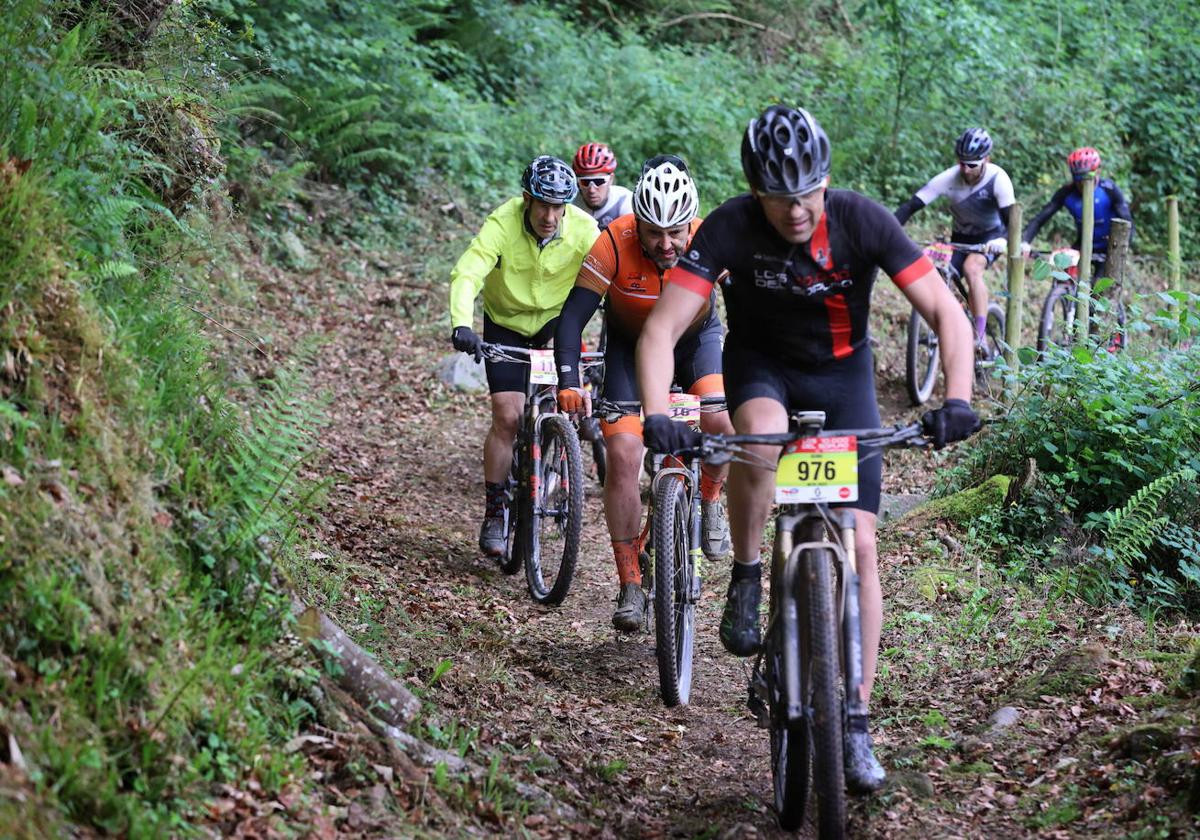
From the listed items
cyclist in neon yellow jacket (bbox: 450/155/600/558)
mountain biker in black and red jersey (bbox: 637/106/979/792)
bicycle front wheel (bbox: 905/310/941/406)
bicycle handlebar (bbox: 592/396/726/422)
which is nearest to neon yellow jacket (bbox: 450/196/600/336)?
cyclist in neon yellow jacket (bbox: 450/155/600/558)

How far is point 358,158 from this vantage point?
46.9 ft

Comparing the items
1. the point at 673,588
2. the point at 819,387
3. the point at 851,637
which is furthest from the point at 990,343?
the point at 851,637

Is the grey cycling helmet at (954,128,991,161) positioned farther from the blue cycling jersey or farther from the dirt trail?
→ the dirt trail

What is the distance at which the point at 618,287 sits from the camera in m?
6.51

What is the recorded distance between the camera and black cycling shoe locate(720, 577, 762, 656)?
15.9 ft

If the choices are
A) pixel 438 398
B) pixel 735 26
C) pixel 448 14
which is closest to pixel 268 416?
pixel 438 398

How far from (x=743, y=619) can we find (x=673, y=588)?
32.2 inches

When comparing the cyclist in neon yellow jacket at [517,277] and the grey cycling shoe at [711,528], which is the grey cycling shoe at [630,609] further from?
the cyclist in neon yellow jacket at [517,277]

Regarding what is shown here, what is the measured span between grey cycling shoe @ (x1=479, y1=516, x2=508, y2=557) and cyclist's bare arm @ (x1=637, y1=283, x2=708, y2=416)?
353cm

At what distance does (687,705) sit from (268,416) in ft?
8.55

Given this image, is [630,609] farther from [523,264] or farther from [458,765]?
[523,264]

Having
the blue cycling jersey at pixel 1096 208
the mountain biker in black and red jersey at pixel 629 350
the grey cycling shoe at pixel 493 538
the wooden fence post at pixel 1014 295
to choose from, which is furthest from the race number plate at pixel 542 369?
the blue cycling jersey at pixel 1096 208

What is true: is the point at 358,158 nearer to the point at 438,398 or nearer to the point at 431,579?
the point at 438,398

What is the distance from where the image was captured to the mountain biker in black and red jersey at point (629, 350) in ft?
20.8
